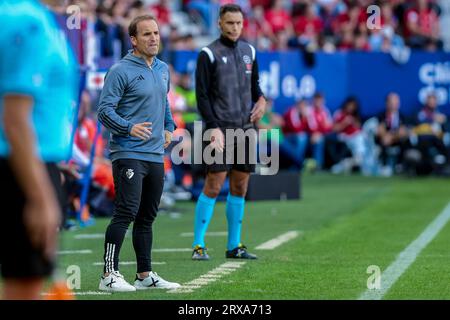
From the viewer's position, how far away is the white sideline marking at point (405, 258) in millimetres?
8180

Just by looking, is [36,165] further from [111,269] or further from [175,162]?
[175,162]

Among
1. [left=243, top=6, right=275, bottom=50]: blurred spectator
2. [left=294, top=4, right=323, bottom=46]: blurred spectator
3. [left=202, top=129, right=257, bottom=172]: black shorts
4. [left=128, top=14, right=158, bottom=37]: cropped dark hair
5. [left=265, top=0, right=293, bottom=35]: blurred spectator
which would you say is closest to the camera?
[left=128, top=14, right=158, bottom=37]: cropped dark hair

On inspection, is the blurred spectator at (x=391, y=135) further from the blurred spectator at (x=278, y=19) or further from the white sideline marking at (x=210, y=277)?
the white sideline marking at (x=210, y=277)

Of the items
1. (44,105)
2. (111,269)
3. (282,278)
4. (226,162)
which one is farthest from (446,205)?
(44,105)

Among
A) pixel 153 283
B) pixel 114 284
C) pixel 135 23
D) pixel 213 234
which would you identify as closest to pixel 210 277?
pixel 153 283

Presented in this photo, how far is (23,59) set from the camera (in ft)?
15.9

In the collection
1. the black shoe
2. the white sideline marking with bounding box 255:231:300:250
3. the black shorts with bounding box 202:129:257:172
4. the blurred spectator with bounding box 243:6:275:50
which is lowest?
the white sideline marking with bounding box 255:231:300:250

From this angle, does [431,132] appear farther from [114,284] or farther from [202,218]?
[114,284]

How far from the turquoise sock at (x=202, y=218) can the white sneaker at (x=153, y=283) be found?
1.90 m

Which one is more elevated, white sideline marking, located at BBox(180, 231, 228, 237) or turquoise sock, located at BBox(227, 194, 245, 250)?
turquoise sock, located at BBox(227, 194, 245, 250)

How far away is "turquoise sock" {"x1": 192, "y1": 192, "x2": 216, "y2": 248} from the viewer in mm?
10555

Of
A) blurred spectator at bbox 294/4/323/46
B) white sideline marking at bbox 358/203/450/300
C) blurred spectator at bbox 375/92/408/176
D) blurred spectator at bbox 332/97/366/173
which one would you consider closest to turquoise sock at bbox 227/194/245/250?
white sideline marking at bbox 358/203/450/300

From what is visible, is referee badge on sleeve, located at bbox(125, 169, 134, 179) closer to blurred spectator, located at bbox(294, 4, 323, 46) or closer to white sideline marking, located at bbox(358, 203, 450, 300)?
white sideline marking, located at bbox(358, 203, 450, 300)

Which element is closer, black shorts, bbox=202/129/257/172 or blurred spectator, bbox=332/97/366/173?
black shorts, bbox=202/129/257/172
